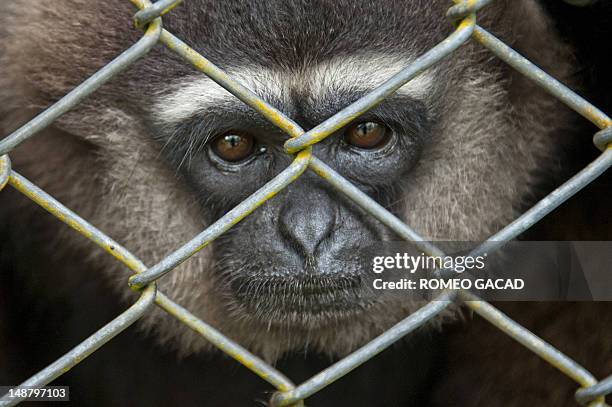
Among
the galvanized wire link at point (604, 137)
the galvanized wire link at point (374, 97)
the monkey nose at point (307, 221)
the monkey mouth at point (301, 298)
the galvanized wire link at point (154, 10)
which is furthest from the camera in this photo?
the monkey mouth at point (301, 298)

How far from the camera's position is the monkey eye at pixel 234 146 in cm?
251

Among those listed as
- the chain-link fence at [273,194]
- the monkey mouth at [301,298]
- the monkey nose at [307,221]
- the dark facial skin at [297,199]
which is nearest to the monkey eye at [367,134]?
the dark facial skin at [297,199]

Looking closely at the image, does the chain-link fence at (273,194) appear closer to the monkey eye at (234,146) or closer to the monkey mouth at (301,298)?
the monkey mouth at (301,298)

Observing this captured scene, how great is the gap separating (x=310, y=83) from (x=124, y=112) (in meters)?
0.64

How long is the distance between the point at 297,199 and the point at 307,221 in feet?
0.27

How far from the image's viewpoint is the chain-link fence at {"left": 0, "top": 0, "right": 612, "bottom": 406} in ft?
4.86

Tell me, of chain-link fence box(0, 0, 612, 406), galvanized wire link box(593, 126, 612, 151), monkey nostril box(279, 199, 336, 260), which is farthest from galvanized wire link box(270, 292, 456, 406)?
monkey nostril box(279, 199, 336, 260)

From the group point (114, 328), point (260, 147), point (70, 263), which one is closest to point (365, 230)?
point (260, 147)

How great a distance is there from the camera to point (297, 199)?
2.38m

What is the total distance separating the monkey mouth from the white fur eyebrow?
570 millimetres

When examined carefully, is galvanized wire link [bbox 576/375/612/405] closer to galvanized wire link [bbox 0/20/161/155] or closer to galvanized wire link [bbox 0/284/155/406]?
galvanized wire link [bbox 0/284/155/406]

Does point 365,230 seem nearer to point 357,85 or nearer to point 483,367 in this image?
point 357,85

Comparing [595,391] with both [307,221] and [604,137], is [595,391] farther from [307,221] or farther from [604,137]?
[307,221]

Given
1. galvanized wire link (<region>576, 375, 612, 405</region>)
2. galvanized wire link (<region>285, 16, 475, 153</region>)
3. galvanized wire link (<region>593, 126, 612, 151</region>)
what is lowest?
galvanized wire link (<region>576, 375, 612, 405</region>)
